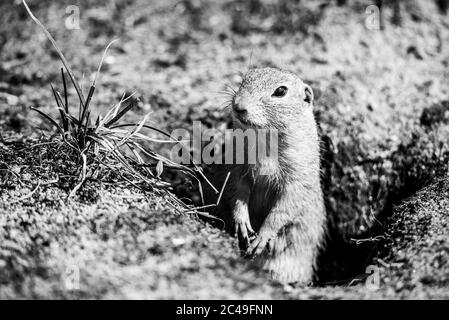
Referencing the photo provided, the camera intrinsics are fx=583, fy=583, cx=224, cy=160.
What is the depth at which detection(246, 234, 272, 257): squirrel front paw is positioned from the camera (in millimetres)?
4207

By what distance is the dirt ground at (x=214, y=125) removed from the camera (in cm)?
329

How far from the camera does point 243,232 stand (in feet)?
14.1

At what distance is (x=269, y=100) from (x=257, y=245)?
106 centimetres

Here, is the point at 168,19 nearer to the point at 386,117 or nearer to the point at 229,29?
the point at 229,29

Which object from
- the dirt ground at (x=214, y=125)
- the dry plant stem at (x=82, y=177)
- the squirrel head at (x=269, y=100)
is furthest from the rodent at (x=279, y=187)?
the dry plant stem at (x=82, y=177)

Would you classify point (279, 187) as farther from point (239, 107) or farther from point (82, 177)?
point (82, 177)

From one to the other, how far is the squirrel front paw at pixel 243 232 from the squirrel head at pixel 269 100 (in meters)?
0.73

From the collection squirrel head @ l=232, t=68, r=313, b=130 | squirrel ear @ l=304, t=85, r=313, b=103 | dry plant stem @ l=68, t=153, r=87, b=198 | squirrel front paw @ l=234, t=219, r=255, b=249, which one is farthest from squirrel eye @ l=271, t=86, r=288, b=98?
dry plant stem @ l=68, t=153, r=87, b=198

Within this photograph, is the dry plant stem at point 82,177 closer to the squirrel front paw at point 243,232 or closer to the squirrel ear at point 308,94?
the squirrel front paw at point 243,232

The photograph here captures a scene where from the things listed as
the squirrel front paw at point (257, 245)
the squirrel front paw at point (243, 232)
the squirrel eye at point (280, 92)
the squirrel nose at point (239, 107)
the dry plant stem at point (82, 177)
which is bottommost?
the squirrel front paw at point (257, 245)

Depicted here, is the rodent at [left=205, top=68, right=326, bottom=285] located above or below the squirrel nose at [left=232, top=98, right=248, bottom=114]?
below

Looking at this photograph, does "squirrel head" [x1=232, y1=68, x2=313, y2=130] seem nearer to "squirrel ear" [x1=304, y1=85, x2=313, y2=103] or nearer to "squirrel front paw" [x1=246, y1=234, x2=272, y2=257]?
"squirrel ear" [x1=304, y1=85, x2=313, y2=103]

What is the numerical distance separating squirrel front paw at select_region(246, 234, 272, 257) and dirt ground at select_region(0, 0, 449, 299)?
337 mm
